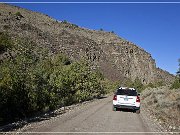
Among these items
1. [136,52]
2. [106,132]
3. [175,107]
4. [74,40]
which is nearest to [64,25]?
[74,40]

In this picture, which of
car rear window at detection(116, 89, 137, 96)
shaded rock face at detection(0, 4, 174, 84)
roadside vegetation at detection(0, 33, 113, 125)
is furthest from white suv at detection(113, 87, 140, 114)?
shaded rock face at detection(0, 4, 174, 84)

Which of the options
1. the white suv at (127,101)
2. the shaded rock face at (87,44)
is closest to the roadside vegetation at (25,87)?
the white suv at (127,101)

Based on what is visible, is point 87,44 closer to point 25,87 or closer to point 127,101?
point 127,101

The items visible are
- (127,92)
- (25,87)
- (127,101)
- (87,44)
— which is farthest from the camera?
(87,44)

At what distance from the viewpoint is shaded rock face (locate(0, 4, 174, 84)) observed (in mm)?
83250

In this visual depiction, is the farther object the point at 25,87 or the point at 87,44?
the point at 87,44

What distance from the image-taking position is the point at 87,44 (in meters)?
112

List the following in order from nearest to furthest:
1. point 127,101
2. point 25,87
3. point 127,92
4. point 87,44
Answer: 1. point 25,87
2. point 127,101
3. point 127,92
4. point 87,44

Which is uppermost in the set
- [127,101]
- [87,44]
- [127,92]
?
[87,44]

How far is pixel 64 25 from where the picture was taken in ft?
415

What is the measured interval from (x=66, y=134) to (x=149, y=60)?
141560 mm

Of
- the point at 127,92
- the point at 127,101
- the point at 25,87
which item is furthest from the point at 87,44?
the point at 25,87

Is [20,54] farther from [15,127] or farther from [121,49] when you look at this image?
[121,49]

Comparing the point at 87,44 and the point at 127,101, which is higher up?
the point at 87,44
